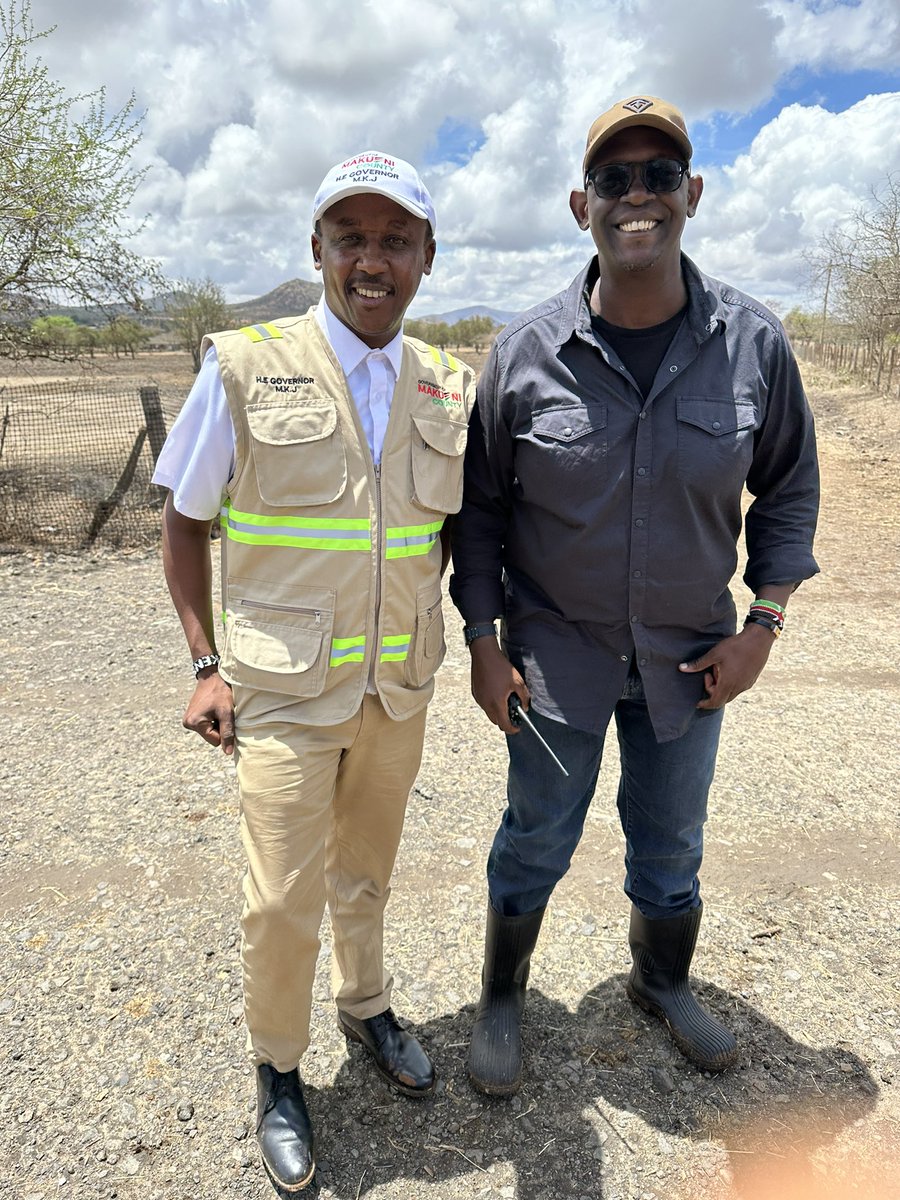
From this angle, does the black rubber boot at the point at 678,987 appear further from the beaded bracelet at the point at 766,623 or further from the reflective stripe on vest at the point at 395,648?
the reflective stripe on vest at the point at 395,648

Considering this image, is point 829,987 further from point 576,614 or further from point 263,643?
point 263,643

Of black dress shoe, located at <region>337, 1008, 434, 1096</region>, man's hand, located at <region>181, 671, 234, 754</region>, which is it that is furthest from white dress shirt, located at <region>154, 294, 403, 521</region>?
black dress shoe, located at <region>337, 1008, 434, 1096</region>

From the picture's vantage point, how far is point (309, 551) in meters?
1.94

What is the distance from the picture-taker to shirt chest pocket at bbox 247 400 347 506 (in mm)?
1881

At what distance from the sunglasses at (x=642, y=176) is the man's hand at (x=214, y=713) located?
154cm

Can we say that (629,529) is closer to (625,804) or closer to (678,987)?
(625,804)

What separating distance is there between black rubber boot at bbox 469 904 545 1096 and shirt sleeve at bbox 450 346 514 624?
96 centimetres

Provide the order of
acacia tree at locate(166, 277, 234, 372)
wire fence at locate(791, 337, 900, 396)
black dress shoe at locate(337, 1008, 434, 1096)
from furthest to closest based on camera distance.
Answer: acacia tree at locate(166, 277, 234, 372) → wire fence at locate(791, 337, 900, 396) → black dress shoe at locate(337, 1008, 434, 1096)

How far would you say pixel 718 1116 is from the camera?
231cm

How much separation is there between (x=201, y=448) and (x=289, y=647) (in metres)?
0.51

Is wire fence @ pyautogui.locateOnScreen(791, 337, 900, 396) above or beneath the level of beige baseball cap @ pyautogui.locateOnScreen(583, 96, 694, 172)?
above

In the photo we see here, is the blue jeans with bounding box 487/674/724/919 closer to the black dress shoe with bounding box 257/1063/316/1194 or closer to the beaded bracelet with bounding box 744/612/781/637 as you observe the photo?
the beaded bracelet with bounding box 744/612/781/637

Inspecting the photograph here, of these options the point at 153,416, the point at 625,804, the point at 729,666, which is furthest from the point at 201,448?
the point at 153,416

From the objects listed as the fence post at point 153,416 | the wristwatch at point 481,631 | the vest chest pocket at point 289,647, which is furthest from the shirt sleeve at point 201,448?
the fence post at point 153,416
